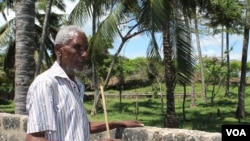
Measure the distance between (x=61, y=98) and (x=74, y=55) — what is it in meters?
0.24

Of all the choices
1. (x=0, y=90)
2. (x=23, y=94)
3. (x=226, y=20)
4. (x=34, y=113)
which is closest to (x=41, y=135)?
(x=34, y=113)

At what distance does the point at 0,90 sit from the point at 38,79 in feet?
117

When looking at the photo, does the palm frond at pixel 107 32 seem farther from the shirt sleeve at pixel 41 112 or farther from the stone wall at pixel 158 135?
the shirt sleeve at pixel 41 112

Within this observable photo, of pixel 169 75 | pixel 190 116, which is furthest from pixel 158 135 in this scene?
pixel 190 116

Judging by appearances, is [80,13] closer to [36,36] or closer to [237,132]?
[237,132]

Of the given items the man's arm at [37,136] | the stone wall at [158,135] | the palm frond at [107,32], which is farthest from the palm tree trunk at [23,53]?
the man's arm at [37,136]

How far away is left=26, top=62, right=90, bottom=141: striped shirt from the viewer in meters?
2.19

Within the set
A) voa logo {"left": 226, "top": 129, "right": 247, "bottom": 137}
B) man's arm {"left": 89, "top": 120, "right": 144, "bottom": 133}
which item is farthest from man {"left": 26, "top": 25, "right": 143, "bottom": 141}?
voa logo {"left": 226, "top": 129, "right": 247, "bottom": 137}

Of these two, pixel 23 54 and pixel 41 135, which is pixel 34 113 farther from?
pixel 23 54

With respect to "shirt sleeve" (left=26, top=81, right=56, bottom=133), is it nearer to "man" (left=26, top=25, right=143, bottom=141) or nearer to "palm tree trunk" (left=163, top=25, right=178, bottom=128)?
"man" (left=26, top=25, right=143, bottom=141)

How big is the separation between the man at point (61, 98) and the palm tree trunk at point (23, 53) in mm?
4942

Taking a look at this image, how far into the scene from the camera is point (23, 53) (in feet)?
23.9

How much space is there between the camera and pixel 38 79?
2.24 meters

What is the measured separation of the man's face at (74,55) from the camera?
2326 mm
